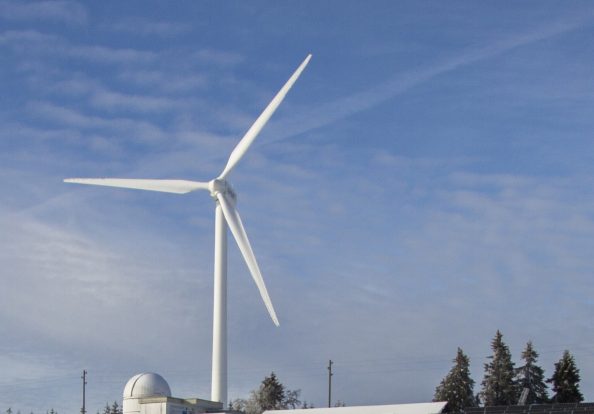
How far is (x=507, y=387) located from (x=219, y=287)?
1513 inches

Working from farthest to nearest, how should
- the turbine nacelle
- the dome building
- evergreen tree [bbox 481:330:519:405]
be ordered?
evergreen tree [bbox 481:330:519:405] < the turbine nacelle < the dome building

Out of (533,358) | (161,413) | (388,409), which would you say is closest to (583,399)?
(533,358)

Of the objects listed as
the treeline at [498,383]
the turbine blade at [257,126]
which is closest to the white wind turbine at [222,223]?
the turbine blade at [257,126]

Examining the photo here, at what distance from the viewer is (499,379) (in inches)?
4245

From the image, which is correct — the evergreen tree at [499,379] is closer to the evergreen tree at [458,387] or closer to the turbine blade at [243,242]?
the evergreen tree at [458,387]

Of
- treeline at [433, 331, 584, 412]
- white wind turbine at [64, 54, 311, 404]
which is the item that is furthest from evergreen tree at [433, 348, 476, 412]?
white wind turbine at [64, 54, 311, 404]

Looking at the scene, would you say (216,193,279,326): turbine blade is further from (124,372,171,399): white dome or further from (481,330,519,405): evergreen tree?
(481,330,519,405): evergreen tree

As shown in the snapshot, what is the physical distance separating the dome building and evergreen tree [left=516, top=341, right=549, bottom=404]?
38.4 metres

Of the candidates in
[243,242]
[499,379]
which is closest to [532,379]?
[499,379]

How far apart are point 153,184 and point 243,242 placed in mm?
11475

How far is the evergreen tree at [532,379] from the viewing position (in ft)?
347

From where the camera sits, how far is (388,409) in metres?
69.6

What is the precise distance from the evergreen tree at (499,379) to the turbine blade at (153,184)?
40.4 metres

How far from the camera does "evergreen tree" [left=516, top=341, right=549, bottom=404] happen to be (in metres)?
106
